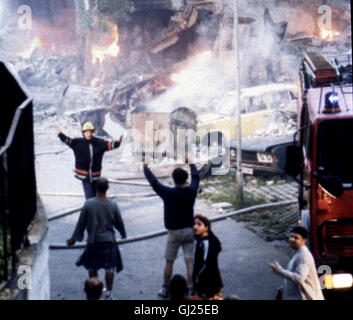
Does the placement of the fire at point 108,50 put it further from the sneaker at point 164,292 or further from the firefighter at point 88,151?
the sneaker at point 164,292

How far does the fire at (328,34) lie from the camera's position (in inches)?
800

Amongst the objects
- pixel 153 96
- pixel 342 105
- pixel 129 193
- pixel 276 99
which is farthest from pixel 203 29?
pixel 342 105

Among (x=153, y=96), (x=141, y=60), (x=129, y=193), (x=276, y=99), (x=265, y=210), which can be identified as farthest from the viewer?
(x=141, y=60)

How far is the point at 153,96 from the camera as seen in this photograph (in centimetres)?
1975

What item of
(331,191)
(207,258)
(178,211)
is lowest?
(207,258)

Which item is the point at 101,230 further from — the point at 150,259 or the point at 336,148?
the point at 336,148

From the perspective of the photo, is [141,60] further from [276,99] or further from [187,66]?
[276,99]

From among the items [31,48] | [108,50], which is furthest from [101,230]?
[31,48]

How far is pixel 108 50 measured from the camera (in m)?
21.3

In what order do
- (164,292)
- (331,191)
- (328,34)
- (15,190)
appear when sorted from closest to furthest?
(15,190), (331,191), (164,292), (328,34)

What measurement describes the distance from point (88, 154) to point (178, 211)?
2758mm

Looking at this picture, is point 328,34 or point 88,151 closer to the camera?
point 88,151

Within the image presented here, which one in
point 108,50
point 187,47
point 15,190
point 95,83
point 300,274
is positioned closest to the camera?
point 15,190
